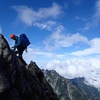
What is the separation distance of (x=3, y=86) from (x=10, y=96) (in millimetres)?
1434

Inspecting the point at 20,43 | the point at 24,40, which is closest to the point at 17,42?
the point at 20,43

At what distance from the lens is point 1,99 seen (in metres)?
17.0

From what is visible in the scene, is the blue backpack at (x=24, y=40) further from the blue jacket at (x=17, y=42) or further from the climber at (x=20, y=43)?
the blue jacket at (x=17, y=42)

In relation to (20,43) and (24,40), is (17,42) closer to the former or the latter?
(20,43)

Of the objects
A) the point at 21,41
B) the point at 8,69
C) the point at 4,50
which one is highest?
the point at 21,41

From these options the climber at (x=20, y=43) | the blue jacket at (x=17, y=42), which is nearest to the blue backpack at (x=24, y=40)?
the climber at (x=20, y=43)

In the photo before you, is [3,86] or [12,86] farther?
[12,86]

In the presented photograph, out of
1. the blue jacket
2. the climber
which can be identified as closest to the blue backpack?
the climber

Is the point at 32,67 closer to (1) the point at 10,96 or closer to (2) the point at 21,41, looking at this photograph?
(2) the point at 21,41

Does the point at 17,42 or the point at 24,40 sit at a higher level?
the point at 24,40

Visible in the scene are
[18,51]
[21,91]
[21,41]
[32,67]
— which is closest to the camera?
[21,91]

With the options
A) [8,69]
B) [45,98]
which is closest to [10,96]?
[8,69]

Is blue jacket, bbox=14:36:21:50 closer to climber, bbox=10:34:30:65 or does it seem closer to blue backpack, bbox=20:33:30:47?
climber, bbox=10:34:30:65

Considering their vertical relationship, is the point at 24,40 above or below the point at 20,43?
above
